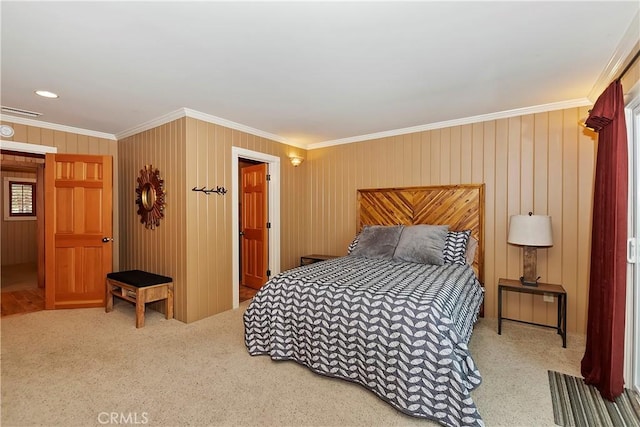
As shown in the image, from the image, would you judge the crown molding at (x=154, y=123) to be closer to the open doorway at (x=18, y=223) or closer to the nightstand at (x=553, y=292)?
the open doorway at (x=18, y=223)

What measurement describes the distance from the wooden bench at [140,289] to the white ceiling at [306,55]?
1.95m

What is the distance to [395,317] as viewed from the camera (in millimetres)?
1970

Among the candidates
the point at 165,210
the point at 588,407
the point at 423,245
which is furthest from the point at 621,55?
the point at 165,210

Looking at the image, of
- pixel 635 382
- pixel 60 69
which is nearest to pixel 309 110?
pixel 60 69

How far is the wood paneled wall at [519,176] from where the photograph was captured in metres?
3.12

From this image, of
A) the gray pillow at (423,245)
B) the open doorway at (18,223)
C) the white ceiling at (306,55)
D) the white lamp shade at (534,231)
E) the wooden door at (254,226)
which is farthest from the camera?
the open doorway at (18,223)

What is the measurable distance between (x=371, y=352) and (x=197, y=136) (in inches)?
115

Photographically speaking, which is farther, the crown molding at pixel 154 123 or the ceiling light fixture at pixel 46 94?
the crown molding at pixel 154 123

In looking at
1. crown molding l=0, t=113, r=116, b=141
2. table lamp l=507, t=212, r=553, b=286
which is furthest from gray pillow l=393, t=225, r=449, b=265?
crown molding l=0, t=113, r=116, b=141

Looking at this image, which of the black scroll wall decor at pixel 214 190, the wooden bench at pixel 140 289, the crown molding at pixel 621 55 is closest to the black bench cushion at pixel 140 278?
the wooden bench at pixel 140 289

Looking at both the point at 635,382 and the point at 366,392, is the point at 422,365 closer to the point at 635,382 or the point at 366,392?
the point at 366,392

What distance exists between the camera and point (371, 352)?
80.8 inches

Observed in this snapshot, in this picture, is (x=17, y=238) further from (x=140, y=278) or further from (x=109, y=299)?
(x=140, y=278)

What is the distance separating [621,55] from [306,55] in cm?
219
